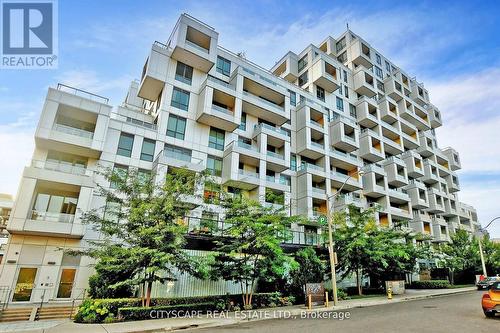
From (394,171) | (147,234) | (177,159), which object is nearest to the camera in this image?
(147,234)

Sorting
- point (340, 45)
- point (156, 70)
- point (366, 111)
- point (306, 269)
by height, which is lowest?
point (306, 269)

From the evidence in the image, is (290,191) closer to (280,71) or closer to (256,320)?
(256,320)

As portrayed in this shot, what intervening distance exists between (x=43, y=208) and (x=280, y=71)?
37907mm

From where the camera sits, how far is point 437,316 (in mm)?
13727

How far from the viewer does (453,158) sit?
65.0 meters

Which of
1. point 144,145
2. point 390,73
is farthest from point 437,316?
point 390,73

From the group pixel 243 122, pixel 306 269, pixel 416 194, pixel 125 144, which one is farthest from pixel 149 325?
pixel 416 194

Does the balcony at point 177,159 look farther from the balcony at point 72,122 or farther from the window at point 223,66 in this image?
the window at point 223,66

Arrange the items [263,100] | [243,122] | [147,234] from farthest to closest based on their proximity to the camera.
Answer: [263,100], [243,122], [147,234]

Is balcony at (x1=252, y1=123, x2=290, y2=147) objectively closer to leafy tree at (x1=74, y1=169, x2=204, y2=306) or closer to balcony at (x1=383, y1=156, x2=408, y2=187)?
leafy tree at (x1=74, y1=169, x2=204, y2=306)

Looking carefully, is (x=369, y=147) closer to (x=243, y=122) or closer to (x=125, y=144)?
(x=243, y=122)

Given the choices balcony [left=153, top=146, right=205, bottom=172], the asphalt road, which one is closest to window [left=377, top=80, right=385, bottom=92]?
balcony [left=153, top=146, right=205, bottom=172]

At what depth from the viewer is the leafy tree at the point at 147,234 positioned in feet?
46.6

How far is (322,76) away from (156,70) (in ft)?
75.6
